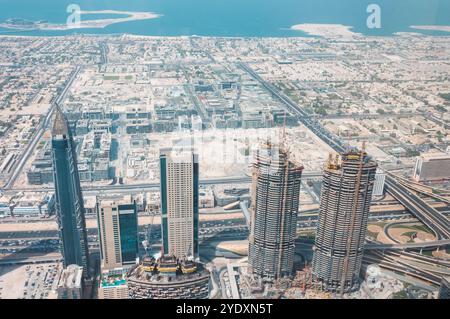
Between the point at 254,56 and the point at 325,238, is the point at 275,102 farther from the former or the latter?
the point at 325,238

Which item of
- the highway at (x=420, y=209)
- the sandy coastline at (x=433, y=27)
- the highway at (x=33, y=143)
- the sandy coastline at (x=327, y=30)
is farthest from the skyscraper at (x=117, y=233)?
the sandy coastline at (x=327, y=30)

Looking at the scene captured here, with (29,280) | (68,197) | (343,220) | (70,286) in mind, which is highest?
(68,197)

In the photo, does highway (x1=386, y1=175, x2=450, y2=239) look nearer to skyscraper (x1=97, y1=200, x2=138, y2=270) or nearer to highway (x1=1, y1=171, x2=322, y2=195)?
highway (x1=1, y1=171, x2=322, y2=195)

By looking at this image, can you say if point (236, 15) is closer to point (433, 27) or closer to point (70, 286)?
point (433, 27)

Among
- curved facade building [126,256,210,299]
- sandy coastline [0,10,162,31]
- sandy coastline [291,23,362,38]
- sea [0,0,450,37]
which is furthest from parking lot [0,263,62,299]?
sandy coastline [291,23,362,38]

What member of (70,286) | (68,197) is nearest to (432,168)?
(68,197)

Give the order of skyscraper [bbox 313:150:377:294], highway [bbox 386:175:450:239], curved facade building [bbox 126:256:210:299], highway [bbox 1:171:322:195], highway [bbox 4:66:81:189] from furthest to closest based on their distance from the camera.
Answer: highway [bbox 4:66:81:189] → highway [bbox 1:171:322:195] → highway [bbox 386:175:450:239] → skyscraper [bbox 313:150:377:294] → curved facade building [bbox 126:256:210:299]
